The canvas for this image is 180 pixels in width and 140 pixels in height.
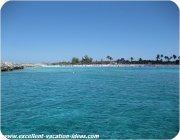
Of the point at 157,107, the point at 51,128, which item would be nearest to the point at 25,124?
the point at 51,128

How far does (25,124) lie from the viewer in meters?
8.97

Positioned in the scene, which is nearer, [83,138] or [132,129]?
[83,138]

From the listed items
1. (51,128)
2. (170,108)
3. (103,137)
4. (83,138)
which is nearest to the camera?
(83,138)

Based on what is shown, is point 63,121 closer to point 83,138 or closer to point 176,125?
point 83,138

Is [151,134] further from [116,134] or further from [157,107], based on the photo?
[157,107]

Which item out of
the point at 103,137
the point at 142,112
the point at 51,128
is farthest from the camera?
the point at 142,112

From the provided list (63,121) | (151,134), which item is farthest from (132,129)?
(63,121)

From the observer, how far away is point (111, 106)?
1223 centimetres

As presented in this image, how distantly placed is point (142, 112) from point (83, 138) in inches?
183

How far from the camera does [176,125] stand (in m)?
8.91

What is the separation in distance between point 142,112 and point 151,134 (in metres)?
2.62

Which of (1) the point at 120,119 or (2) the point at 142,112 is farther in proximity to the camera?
(2) the point at 142,112

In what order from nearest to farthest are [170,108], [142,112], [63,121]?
[63,121], [142,112], [170,108]

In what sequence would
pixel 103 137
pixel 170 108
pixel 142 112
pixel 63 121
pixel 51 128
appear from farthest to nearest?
pixel 170 108, pixel 142 112, pixel 63 121, pixel 51 128, pixel 103 137
